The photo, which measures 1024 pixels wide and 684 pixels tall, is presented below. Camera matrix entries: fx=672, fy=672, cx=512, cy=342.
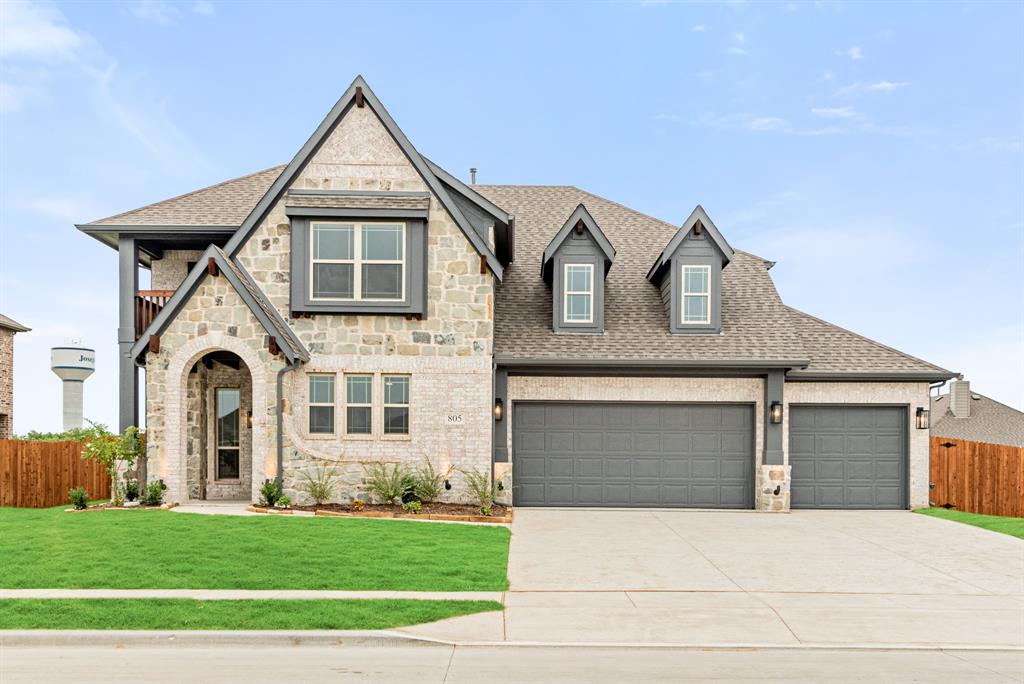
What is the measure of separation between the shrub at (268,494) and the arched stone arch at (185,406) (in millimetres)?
268

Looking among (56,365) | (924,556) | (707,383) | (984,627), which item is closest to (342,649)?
(984,627)

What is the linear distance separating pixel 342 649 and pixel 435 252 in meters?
10.8

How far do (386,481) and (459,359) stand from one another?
334cm

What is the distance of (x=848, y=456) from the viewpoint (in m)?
17.9

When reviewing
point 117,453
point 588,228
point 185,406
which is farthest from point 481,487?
point 117,453

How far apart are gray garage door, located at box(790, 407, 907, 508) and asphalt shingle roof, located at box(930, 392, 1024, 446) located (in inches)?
572

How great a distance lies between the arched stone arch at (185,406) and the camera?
49.7 ft

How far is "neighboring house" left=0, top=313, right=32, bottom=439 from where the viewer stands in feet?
88.5

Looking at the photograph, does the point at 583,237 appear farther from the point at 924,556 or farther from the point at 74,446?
the point at 74,446

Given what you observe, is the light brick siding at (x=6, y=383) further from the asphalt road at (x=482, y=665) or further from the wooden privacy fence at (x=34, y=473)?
the asphalt road at (x=482, y=665)

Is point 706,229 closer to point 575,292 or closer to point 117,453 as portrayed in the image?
point 575,292

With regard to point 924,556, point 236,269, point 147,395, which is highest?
point 236,269

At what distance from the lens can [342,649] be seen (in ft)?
23.1

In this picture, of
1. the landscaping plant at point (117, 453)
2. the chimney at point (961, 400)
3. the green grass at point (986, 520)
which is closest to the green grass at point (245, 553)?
the landscaping plant at point (117, 453)
